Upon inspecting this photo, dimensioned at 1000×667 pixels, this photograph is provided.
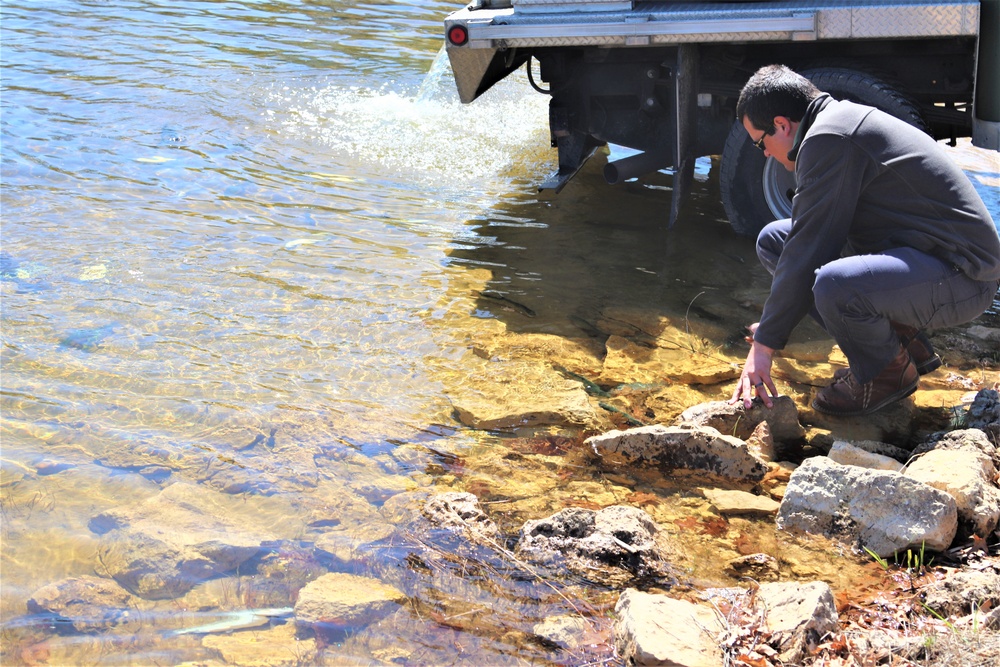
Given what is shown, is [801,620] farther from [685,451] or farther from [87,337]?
[87,337]

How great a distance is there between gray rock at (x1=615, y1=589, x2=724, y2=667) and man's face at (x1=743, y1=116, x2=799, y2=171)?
73.2 inches

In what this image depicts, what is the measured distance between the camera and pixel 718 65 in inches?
214

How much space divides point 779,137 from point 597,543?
1.77m

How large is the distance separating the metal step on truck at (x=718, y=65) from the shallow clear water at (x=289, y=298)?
2.00 ft

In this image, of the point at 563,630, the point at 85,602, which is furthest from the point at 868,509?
the point at 85,602

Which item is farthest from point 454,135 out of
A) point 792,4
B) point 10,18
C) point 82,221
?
point 10,18

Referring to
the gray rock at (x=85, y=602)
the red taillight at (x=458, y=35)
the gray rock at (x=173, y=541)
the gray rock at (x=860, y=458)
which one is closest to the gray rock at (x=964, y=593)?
the gray rock at (x=860, y=458)

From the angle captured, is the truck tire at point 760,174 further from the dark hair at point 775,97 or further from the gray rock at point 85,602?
the gray rock at point 85,602

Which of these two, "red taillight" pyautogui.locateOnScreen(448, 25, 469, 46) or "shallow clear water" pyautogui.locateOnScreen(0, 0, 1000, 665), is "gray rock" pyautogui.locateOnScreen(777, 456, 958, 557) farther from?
"red taillight" pyautogui.locateOnScreen(448, 25, 469, 46)

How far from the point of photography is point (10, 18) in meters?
11.3

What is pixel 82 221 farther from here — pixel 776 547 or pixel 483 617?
pixel 776 547

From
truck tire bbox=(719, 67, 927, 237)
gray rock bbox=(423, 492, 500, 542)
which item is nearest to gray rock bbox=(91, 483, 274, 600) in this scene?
gray rock bbox=(423, 492, 500, 542)

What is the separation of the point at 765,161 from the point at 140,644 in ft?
13.6

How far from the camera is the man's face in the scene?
11.8 feet
